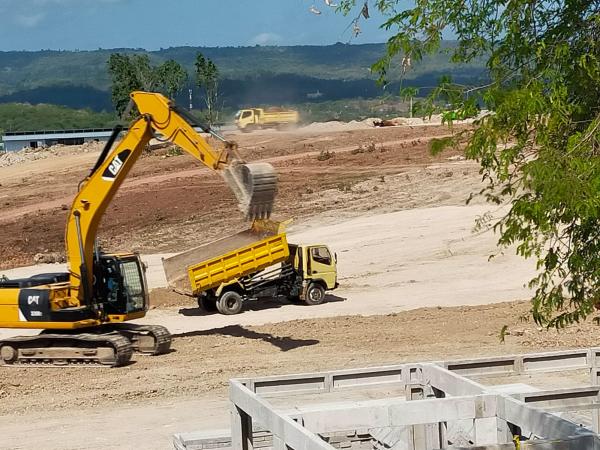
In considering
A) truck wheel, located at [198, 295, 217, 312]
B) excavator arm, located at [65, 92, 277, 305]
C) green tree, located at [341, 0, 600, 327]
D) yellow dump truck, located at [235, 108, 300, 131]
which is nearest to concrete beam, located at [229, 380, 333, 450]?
green tree, located at [341, 0, 600, 327]

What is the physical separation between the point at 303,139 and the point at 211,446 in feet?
199

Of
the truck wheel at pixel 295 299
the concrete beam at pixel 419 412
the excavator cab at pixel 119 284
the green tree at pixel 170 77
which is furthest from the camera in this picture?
the green tree at pixel 170 77

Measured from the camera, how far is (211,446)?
11820mm

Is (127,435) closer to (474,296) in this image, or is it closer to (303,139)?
(474,296)

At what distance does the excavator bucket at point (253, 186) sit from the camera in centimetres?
2048

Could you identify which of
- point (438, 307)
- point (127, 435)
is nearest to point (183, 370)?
point (127, 435)

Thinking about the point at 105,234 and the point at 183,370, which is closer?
the point at 183,370

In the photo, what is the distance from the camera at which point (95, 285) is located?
22.7 metres

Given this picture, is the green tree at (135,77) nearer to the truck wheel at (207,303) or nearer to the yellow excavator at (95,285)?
the truck wheel at (207,303)

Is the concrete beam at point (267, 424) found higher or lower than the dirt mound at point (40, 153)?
higher

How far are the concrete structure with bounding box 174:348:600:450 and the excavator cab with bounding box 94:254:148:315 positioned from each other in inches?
419

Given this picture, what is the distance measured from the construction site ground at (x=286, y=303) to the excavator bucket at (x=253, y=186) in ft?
10.3

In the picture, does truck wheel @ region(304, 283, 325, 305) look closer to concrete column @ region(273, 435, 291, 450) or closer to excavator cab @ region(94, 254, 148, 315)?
excavator cab @ region(94, 254, 148, 315)

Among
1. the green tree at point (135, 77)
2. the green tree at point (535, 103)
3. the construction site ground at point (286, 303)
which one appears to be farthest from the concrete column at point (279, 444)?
the green tree at point (135, 77)
